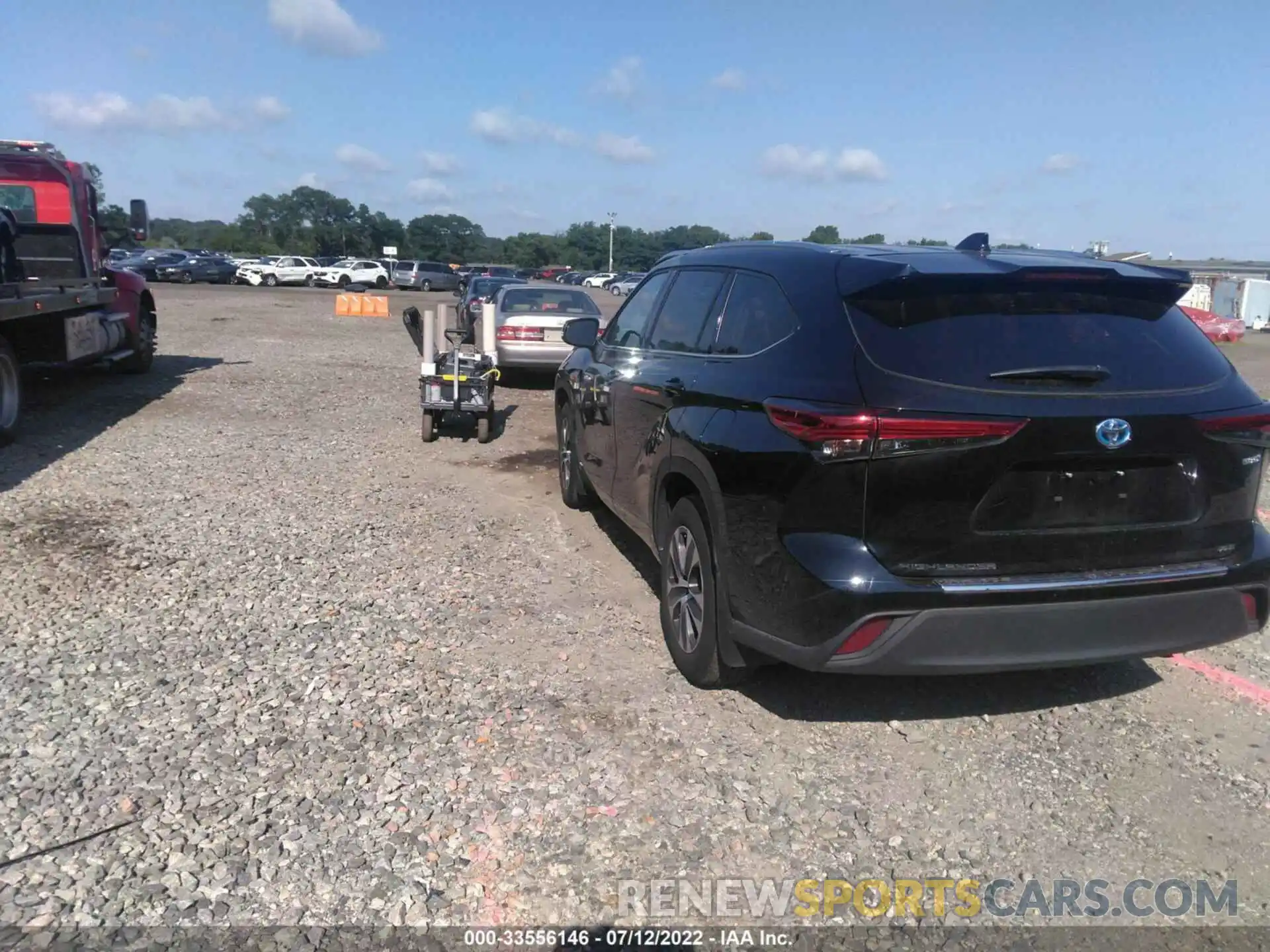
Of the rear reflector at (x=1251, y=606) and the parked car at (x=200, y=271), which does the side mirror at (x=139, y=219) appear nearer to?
the rear reflector at (x=1251, y=606)

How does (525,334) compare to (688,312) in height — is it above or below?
below

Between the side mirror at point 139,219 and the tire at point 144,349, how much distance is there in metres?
0.98

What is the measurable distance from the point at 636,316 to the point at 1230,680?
3.49 m

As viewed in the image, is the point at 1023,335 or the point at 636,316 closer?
the point at 1023,335

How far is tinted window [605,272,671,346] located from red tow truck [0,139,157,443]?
6081 mm

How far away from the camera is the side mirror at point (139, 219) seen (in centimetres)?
1315

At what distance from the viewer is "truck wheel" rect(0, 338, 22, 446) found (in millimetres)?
Answer: 8766

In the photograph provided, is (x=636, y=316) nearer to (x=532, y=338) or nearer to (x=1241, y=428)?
(x=1241, y=428)

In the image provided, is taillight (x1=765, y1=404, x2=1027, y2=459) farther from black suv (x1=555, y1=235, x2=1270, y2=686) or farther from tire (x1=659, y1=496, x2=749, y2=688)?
tire (x1=659, y1=496, x2=749, y2=688)

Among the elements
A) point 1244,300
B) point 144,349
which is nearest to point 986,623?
point 144,349

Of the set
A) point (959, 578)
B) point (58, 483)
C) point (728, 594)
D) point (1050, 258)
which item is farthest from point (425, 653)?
point (58, 483)

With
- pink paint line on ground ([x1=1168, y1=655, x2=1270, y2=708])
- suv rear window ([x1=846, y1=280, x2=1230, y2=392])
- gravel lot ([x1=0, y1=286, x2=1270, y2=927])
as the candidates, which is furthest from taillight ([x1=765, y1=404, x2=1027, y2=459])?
pink paint line on ground ([x1=1168, y1=655, x2=1270, y2=708])

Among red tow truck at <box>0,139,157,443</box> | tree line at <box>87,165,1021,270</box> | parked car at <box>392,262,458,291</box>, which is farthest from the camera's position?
tree line at <box>87,165,1021,270</box>

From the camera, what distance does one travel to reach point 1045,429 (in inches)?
123
